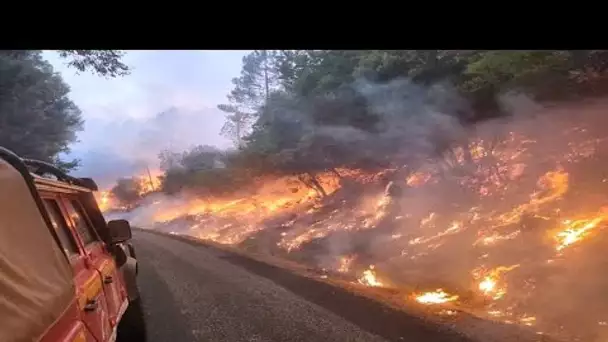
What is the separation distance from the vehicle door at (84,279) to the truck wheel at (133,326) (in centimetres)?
284

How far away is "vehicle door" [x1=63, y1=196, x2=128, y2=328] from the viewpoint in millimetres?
4547

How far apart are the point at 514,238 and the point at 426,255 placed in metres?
2.43

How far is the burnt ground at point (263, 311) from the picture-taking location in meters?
7.09

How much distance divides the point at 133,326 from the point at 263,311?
6.63 feet

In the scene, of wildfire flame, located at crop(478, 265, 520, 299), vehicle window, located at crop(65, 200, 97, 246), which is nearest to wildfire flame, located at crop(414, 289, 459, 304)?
wildfire flame, located at crop(478, 265, 520, 299)

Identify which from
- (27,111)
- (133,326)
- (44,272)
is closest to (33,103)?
(27,111)

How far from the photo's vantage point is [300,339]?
6824 mm

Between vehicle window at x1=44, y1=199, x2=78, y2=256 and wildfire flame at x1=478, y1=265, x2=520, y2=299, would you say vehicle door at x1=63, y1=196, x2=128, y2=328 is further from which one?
wildfire flame at x1=478, y1=265, x2=520, y2=299

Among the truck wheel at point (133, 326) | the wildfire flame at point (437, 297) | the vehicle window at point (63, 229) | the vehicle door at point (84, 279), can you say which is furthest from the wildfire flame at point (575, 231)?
the vehicle window at point (63, 229)

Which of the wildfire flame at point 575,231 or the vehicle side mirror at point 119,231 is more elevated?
the vehicle side mirror at point 119,231

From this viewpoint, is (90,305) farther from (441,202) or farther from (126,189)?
(126,189)

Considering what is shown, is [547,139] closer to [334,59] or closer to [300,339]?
[334,59]

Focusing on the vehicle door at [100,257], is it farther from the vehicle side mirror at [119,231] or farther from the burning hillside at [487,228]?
the burning hillside at [487,228]
